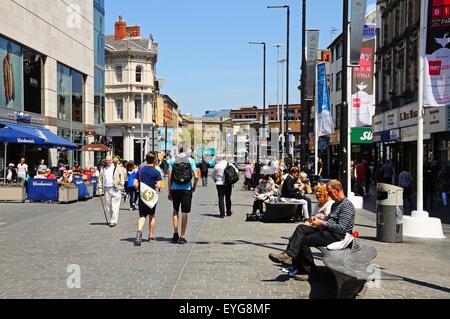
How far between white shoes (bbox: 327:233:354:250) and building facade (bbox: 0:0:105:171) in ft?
79.0

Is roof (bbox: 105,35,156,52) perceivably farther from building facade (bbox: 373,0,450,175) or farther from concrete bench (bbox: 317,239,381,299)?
concrete bench (bbox: 317,239,381,299)

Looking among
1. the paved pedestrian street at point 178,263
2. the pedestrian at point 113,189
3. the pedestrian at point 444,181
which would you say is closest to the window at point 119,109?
the pedestrian at point 444,181

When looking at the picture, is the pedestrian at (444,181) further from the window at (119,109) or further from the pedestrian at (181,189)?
the window at (119,109)

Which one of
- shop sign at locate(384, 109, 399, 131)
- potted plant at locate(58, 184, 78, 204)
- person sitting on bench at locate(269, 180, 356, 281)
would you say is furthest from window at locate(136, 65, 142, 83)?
person sitting on bench at locate(269, 180, 356, 281)

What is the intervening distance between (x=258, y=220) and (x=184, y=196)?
4.62 metres

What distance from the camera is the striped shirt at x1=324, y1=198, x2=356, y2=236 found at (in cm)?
750

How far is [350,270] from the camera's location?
582 centimetres

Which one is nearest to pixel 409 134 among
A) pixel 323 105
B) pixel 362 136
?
pixel 323 105

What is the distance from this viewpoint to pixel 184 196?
11.1 meters

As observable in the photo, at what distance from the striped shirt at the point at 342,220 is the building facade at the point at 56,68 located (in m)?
23.7

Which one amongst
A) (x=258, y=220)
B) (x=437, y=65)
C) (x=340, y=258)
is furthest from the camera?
(x=258, y=220)

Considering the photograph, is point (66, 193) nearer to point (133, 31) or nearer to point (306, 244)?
point (306, 244)
